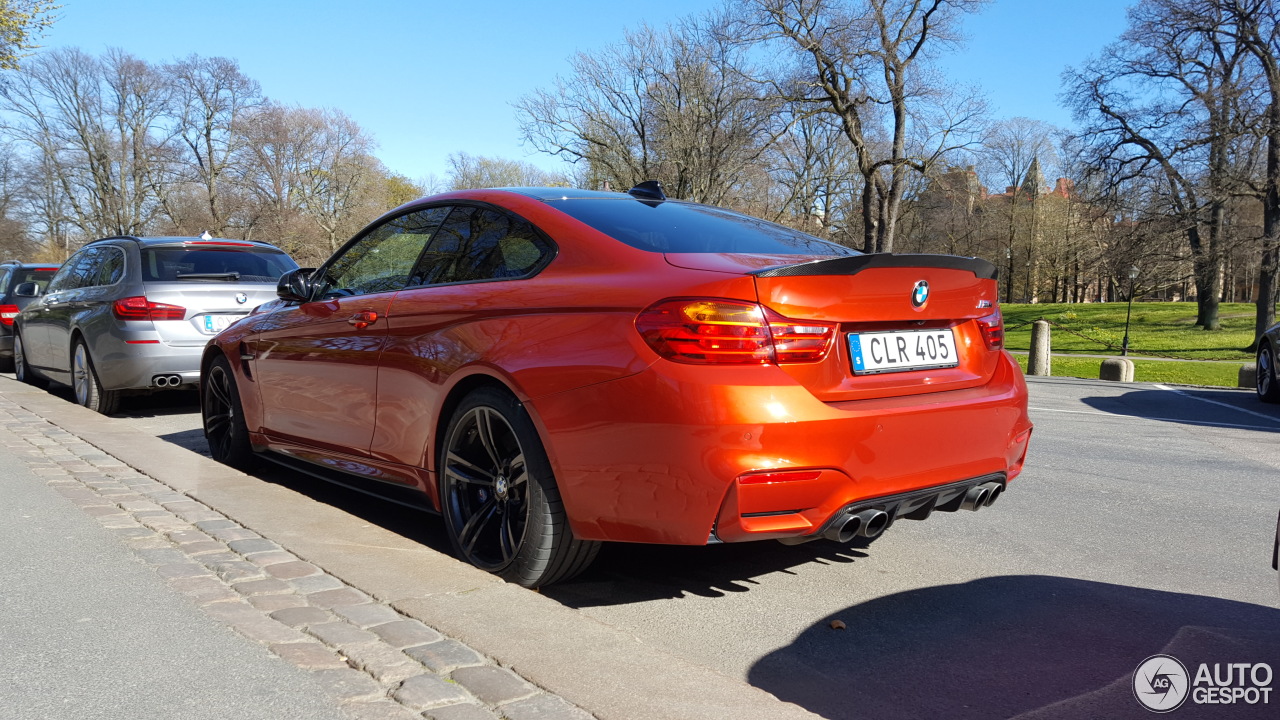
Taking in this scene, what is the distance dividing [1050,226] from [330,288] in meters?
74.1

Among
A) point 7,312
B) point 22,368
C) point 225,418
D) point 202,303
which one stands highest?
point 202,303

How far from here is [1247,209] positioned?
153 feet

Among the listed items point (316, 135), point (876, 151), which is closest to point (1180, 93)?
point (876, 151)

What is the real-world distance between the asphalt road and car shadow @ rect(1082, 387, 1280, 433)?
172 inches

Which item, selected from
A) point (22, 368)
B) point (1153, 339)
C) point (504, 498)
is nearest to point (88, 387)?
point (22, 368)

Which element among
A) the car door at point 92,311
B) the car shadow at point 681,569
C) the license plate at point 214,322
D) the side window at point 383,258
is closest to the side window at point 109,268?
the car door at point 92,311

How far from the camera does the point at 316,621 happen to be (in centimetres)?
329

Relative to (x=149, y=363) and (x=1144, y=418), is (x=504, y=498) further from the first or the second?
(x=1144, y=418)

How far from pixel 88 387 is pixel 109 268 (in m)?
1.15

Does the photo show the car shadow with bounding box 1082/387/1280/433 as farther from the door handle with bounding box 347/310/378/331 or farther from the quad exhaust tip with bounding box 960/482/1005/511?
the door handle with bounding box 347/310/378/331

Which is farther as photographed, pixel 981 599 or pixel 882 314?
pixel 981 599

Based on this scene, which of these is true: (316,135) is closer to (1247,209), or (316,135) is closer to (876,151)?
(876,151)

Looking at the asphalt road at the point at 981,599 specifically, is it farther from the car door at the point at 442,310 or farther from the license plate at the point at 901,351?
the car door at the point at 442,310

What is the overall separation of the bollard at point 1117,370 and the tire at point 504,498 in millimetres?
15693
